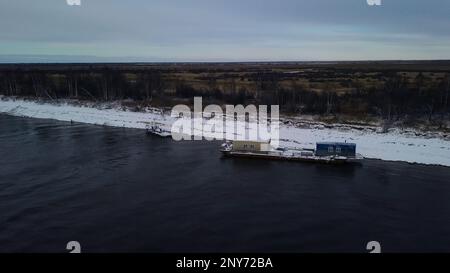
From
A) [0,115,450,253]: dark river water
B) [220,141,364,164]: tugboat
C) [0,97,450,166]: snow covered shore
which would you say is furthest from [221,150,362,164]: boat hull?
[0,97,450,166]: snow covered shore

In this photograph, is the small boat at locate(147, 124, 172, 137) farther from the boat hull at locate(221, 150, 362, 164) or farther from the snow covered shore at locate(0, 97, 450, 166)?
the boat hull at locate(221, 150, 362, 164)

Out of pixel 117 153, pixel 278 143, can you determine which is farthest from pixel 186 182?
pixel 278 143

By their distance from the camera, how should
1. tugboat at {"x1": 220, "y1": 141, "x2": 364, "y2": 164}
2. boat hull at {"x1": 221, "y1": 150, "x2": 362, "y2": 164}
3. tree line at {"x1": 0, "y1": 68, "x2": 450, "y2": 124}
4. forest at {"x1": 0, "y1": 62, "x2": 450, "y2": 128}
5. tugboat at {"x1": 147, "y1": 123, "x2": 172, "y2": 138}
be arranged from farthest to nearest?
tree line at {"x1": 0, "y1": 68, "x2": 450, "y2": 124}
forest at {"x1": 0, "y1": 62, "x2": 450, "y2": 128}
tugboat at {"x1": 147, "y1": 123, "x2": 172, "y2": 138}
tugboat at {"x1": 220, "y1": 141, "x2": 364, "y2": 164}
boat hull at {"x1": 221, "y1": 150, "x2": 362, "y2": 164}

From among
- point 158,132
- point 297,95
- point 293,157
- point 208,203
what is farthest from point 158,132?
point 297,95

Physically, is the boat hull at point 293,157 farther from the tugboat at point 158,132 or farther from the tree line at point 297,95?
the tree line at point 297,95

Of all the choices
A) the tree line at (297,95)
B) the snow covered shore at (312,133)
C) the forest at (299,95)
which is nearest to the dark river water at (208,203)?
the snow covered shore at (312,133)

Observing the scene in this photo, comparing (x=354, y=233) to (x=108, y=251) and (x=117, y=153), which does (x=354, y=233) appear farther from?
(x=117, y=153)
